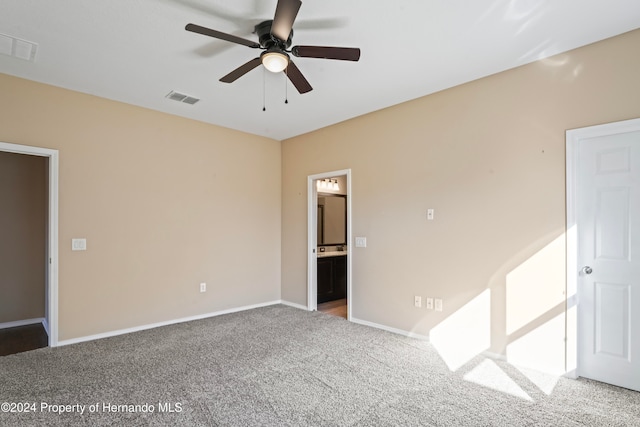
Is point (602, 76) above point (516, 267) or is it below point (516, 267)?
above

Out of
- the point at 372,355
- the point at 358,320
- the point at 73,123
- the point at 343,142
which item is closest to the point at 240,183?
the point at 343,142

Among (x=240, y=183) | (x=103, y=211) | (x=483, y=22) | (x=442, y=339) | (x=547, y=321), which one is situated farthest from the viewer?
(x=240, y=183)

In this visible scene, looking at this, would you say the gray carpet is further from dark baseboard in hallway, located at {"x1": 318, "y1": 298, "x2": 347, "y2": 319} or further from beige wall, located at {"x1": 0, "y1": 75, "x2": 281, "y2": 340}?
dark baseboard in hallway, located at {"x1": 318, "y1": 298, "x2": 347, "y2": 319}

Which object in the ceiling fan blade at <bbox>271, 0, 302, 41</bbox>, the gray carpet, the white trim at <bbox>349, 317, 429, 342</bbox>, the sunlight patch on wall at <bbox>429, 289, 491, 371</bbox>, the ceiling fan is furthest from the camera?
the white trim at <bbox>349, 317, 429, 342</bbox>

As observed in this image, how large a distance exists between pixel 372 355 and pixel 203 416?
5.45ft

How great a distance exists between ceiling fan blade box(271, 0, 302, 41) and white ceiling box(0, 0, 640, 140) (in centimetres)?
28

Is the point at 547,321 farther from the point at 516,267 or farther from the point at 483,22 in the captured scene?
the point at 483,22

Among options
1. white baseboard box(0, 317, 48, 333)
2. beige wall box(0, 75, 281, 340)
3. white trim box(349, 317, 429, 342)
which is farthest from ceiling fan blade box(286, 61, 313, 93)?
white baseboard box(0, 317, 48, 333)

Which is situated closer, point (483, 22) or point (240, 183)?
point (483, 22)

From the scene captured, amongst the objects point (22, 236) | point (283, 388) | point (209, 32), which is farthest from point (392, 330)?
point (22, 236)

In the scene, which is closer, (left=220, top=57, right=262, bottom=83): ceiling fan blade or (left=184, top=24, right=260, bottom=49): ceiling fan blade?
(left=184, top=24, right=260, bottom=49): ceiling fan blade

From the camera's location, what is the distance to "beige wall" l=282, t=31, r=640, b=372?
2814 mm

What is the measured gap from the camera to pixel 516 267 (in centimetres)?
306

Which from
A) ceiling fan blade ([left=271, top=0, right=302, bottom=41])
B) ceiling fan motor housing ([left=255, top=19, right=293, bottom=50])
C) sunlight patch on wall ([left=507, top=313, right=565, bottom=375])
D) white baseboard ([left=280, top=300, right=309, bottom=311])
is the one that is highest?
ceiling fan motor housing ([left=255, top=19, right=293, bottom=50])
